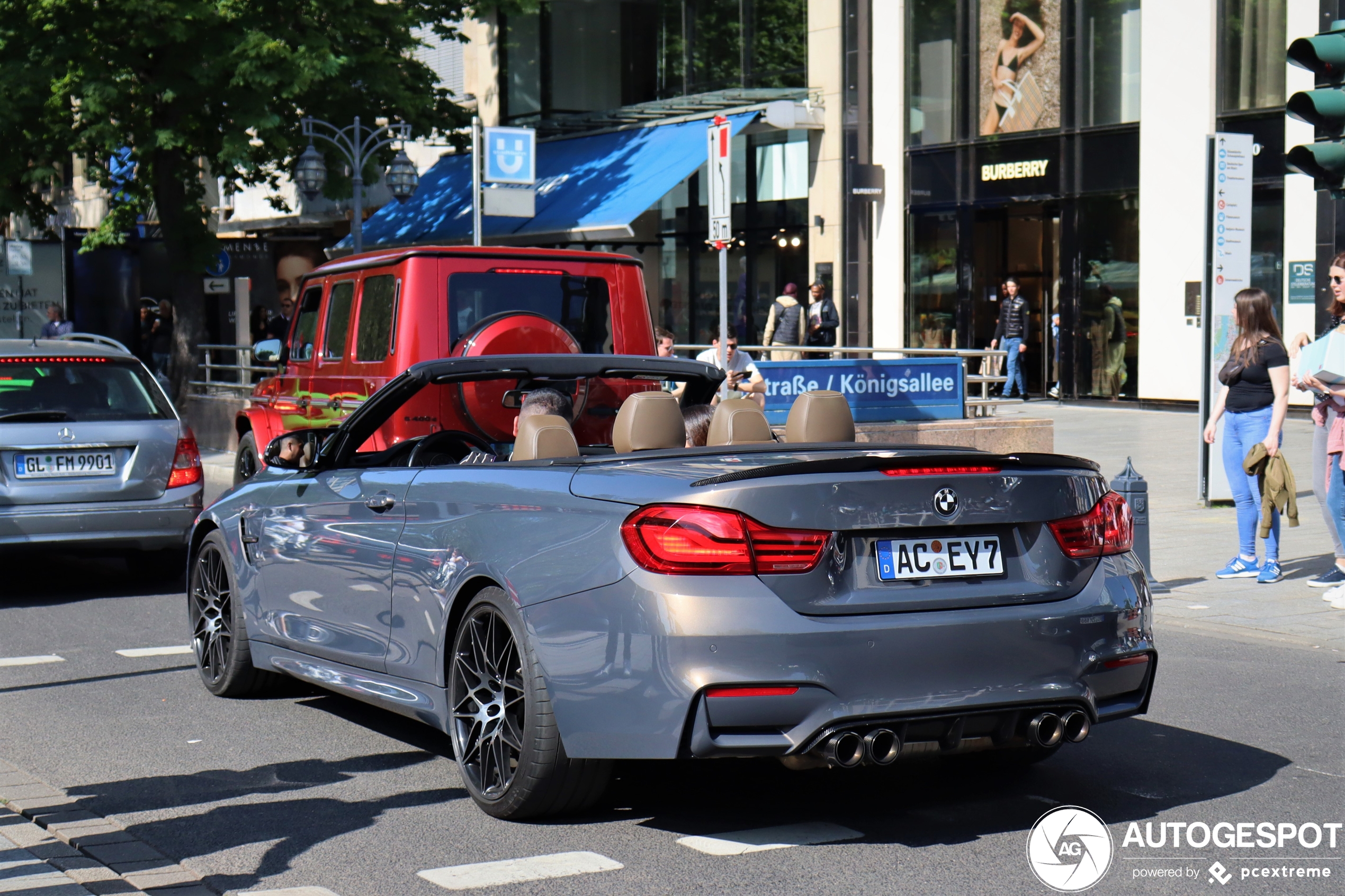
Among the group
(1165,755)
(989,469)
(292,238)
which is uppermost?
(292,238)

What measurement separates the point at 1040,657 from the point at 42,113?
73.7 feet

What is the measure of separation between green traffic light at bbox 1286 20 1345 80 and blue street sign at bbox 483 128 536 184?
14543mm

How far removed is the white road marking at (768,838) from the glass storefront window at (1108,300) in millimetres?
20739

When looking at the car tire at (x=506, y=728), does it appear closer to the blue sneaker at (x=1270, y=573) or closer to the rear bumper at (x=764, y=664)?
the rear bumper at (x=764, y=664)

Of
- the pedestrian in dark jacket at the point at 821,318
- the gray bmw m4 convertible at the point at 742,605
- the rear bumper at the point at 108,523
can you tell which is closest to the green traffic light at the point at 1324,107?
the gray bmw m4 convertible at the point at 742,605

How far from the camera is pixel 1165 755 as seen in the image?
5.94 meters

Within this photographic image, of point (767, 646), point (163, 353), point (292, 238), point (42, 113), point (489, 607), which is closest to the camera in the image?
point (767, 646)

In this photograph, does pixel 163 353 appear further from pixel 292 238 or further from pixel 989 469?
pixel 989 469

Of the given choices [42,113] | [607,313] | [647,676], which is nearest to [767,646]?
[647,676]

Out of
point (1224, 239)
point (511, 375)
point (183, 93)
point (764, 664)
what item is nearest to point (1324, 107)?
point (511, 375)

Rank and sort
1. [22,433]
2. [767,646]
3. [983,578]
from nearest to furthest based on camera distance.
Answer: [767,646] → [983,578] → [22,433]

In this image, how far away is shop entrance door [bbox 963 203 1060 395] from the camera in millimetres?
26266

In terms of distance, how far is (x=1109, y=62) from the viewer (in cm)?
2486

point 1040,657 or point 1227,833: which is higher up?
point 1040,657
